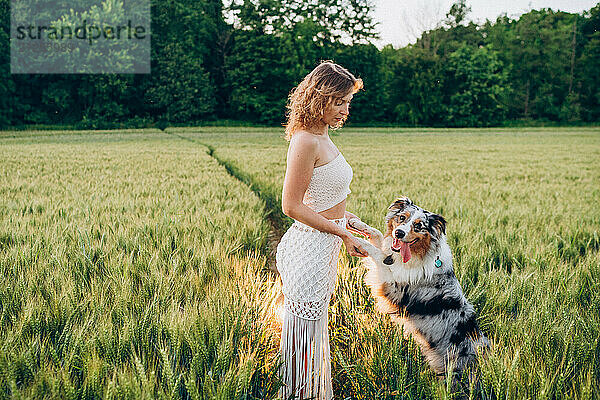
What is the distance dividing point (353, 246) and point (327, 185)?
34 cm

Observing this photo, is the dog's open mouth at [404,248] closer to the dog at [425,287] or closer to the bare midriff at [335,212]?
the dog at [425,287]

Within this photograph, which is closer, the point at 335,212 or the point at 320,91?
the point at 320,91

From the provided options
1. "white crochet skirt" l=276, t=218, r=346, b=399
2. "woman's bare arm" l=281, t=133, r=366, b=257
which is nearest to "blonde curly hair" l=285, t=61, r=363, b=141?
"woman's bare arm" l=281, t=133, r=366, b=257

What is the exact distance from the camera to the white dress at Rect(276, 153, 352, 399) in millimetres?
2104

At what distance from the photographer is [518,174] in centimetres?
1096

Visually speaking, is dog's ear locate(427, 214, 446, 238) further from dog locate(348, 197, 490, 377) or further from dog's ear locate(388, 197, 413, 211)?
dog's ear locate(388, 197, 413, 211)

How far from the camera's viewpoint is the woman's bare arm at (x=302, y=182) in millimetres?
1939

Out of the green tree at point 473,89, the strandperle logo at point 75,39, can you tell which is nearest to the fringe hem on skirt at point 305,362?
the strandperle logo at point 75,39

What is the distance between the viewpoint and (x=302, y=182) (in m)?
1.96

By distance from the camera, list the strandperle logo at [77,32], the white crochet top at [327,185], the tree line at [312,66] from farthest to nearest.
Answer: the tree line at [312,66], the strandperle logo at [77,32], the white crochet top at [327,185]

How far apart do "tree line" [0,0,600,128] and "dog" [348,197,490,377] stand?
42244mm

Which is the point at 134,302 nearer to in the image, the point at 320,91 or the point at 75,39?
the point at 320,91

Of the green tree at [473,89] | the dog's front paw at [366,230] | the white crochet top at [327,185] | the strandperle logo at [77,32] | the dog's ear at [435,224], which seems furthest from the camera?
the green tree at [473,89]

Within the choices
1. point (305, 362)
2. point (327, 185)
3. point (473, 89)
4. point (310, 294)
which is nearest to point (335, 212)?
point (327, 185)
